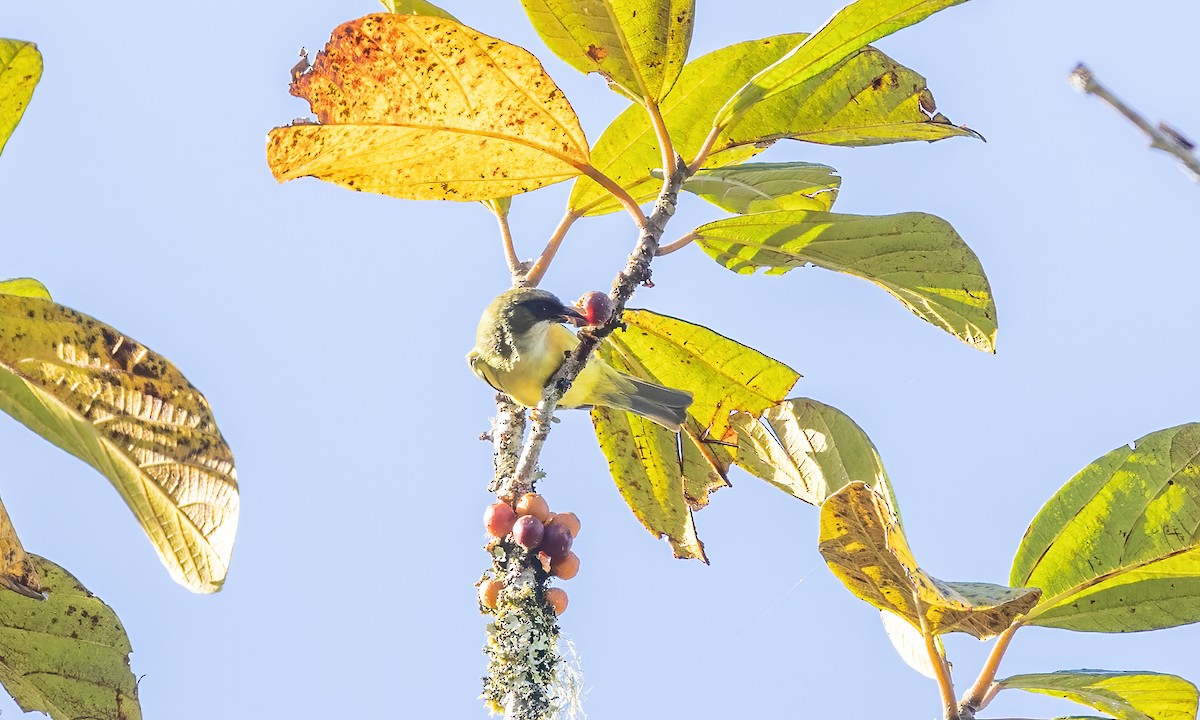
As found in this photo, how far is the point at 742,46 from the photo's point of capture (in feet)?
8.73

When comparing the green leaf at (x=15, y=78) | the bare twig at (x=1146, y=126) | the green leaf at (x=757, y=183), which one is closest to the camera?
the bare twig at (x=1146, y=126)

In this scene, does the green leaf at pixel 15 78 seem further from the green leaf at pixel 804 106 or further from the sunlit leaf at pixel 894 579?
the sunlit leaf at pixel 894 579

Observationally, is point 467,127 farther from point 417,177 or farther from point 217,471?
point 217,471

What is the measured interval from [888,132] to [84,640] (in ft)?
6.32

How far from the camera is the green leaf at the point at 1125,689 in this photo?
2.11 m

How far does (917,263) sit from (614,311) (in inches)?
27.4

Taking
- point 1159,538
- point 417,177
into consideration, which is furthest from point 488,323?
point 1159,538

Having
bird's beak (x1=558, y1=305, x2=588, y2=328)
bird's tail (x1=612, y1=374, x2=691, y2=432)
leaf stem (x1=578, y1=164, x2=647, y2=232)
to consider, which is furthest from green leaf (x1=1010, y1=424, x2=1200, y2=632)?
bird's beak (x1=558, y1=305, x2=588, y2=328)

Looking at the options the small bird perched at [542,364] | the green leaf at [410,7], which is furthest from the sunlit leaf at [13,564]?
the green leaf at [410,7]

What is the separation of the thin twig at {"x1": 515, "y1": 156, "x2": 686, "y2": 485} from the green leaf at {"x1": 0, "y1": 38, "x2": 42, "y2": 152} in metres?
1.07

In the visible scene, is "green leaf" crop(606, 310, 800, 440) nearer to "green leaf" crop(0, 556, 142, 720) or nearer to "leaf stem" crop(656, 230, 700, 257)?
"leaf stem" crop(656, 230, 700, 257)

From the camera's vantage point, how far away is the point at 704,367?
2.83 m

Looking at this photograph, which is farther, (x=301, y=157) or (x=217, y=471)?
(x=301, y=157)

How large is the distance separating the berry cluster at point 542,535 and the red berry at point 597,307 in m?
0.37
